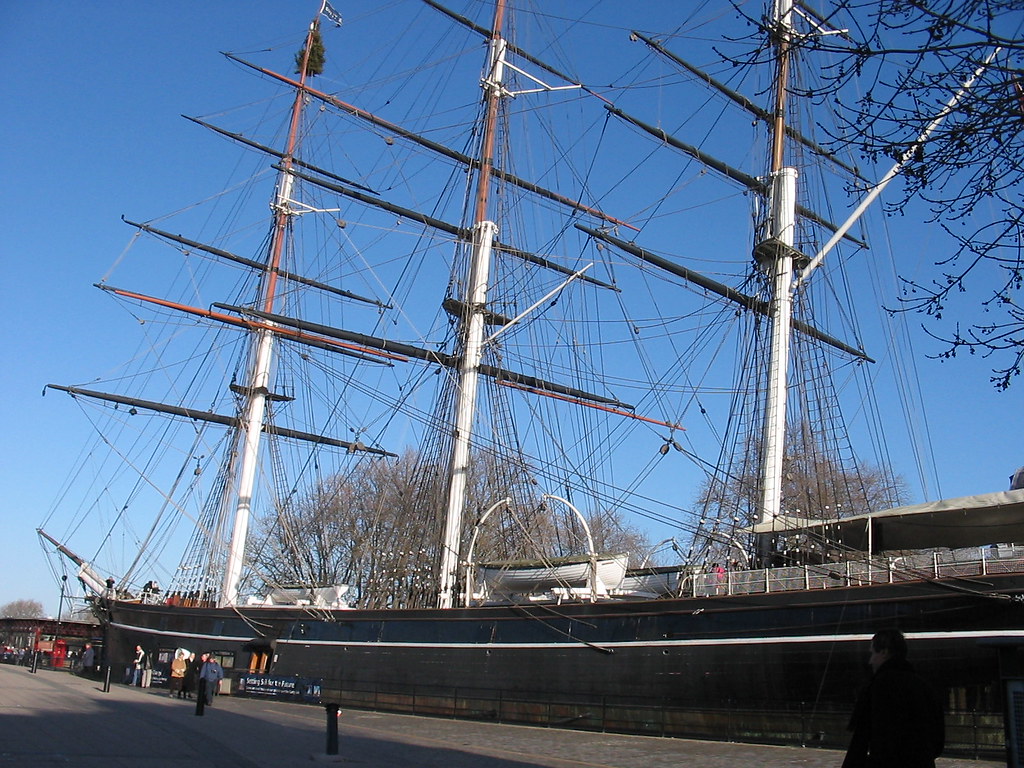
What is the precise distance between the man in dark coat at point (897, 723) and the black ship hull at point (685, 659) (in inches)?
340

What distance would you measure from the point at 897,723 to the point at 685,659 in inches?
451

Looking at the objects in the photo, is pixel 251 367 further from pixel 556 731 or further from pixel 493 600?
pixel 556 731

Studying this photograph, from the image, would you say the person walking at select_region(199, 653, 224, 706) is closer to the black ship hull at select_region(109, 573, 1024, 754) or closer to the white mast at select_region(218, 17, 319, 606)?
the black ship hull at select_region(109, 573, 1024, 754)

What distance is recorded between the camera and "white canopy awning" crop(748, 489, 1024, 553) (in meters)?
13.9

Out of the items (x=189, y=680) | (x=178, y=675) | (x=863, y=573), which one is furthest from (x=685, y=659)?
(x=178, y=675)

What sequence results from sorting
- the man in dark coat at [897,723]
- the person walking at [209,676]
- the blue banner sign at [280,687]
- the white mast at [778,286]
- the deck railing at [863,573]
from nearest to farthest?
the man in dark coat at [897,723], the deck railing at [863,573], the person walking at [209,676], the white mast at [778,286], the blue banner sign at [280,687]

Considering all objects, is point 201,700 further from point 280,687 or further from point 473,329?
point 473,329

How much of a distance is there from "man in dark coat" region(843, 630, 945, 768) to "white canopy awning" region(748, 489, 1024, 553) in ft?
33.0

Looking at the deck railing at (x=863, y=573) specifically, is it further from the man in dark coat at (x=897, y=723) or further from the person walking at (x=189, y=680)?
the person walking at (x=189, y=680)

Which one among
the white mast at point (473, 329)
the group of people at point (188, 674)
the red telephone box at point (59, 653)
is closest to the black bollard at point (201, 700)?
the group of people at point (188, 674)

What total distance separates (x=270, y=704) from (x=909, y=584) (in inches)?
531

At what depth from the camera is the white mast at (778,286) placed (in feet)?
64.8

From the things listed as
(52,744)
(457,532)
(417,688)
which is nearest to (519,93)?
(457,532)

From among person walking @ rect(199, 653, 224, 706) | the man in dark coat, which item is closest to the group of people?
person walking @ rect(199, 653, 224, 706)
